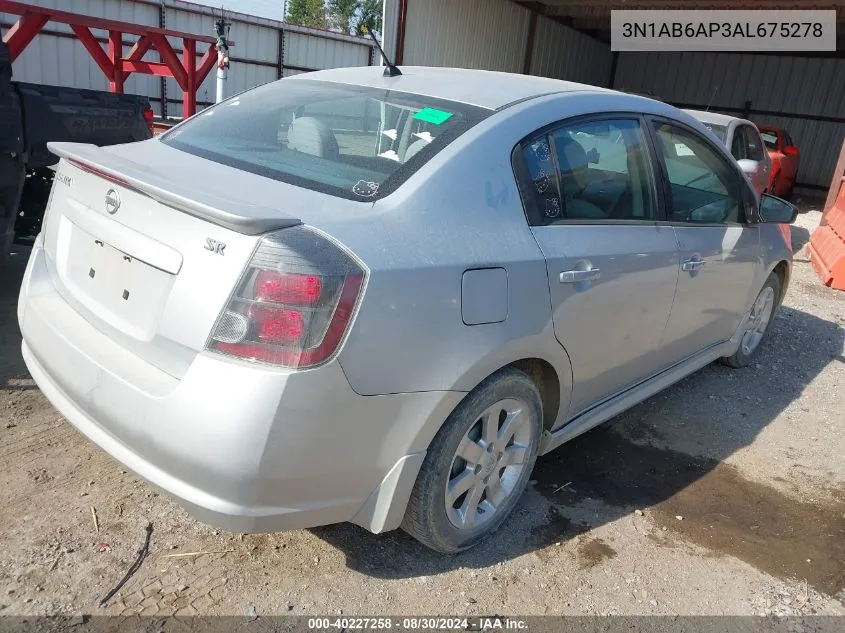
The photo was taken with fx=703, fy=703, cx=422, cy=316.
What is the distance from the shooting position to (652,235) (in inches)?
123

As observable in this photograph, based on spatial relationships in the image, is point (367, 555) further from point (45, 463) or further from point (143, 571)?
point (45, 463)

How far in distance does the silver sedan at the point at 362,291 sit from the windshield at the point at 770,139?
1109cm

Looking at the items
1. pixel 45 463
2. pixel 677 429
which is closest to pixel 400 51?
pixel 677 429

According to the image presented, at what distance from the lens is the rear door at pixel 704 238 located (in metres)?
3.40

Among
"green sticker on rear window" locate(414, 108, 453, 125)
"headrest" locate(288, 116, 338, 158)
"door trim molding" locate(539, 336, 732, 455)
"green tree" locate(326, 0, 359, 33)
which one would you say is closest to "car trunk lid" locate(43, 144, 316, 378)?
"headrest" locate(288, 116, 338, 158)

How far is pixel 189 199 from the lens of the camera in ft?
6.46

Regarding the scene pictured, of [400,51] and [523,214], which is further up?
[400,51]

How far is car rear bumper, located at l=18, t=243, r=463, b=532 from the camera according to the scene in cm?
190

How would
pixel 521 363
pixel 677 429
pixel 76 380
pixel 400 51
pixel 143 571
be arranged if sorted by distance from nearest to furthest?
pixel 76 380
pixel 143 571
pixel 521 363
pixel 677 429
pixel 400 51

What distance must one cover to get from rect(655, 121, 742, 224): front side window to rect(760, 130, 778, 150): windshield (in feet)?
33.8

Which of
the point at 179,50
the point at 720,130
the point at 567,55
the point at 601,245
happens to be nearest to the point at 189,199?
the point at 601,245

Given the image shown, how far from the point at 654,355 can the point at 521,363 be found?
3.67ft

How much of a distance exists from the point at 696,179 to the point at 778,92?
734 inches

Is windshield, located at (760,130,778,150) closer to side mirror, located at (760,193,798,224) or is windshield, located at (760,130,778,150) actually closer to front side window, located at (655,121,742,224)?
side mirror, located at (760,193,798,224)
